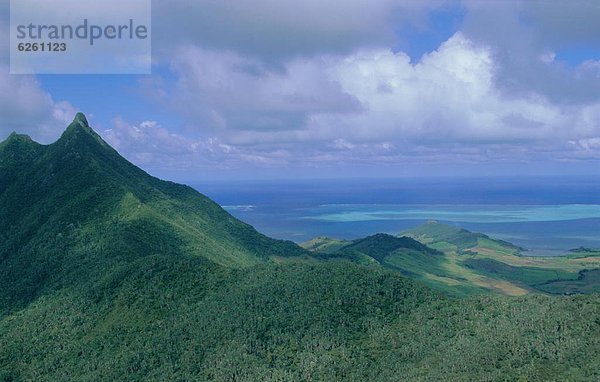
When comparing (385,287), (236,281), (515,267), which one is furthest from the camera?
(515,267)

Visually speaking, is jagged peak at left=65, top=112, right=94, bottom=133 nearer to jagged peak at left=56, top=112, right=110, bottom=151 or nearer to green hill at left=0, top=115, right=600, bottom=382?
jagged peak at left=56, top=112, right=110, bottom=151

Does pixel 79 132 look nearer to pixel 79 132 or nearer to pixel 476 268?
pixel 79 132

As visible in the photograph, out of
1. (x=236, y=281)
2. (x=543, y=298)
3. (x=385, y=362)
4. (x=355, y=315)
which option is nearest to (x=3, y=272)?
(x=236, y=281)

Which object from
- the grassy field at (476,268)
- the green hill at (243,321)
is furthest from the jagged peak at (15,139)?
the grassy field at (476,268)

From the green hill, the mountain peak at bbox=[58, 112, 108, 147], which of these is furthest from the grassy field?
the mountain peak at bbox=[58, 112, 108, 147]

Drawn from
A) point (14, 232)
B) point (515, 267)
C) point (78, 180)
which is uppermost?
point (78, 180)

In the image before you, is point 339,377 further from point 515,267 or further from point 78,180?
point 515,267

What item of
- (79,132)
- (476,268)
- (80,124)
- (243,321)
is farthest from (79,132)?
(476,268)

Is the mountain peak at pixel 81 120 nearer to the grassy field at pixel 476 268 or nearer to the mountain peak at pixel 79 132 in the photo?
the mountain peak at pixel 79 132

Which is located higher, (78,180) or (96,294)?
(78,180)
